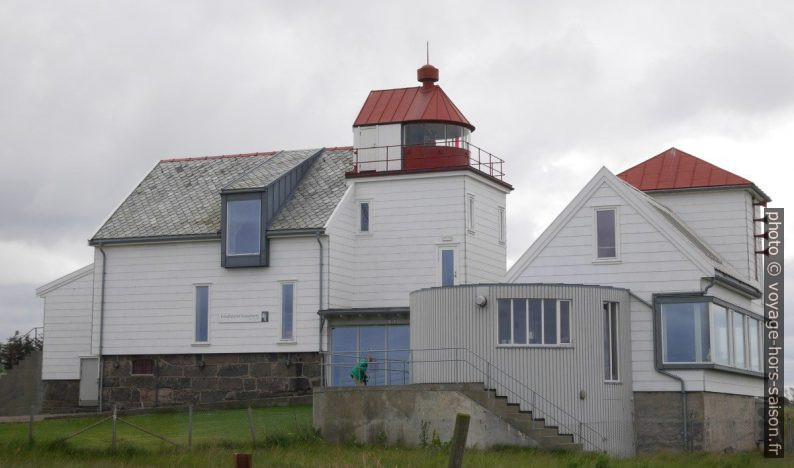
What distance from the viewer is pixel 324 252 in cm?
4584

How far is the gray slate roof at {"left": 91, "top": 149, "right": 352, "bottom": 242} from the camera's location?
→ 47438mm

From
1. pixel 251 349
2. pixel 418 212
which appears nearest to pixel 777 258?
pixel 418 212

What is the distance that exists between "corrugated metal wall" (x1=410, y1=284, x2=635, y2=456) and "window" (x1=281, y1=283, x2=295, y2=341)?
1093cm

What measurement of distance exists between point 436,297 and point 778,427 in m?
11.7

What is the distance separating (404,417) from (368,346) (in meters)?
11.5

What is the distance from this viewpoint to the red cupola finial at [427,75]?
Answer: 50812mm

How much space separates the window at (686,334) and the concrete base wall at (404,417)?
19.4 feet

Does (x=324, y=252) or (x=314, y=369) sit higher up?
(x=324, y=252)

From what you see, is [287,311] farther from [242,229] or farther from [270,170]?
[270,170]

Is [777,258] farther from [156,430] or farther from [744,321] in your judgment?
[156,430]

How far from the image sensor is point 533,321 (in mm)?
34875

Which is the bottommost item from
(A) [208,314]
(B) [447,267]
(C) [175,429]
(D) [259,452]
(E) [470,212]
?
(D) [259,452]

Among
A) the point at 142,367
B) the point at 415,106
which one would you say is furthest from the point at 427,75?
the point at 142,367

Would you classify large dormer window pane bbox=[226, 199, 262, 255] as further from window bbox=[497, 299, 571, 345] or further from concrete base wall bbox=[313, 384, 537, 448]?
window bbox=[497, 299, 571, 345]
